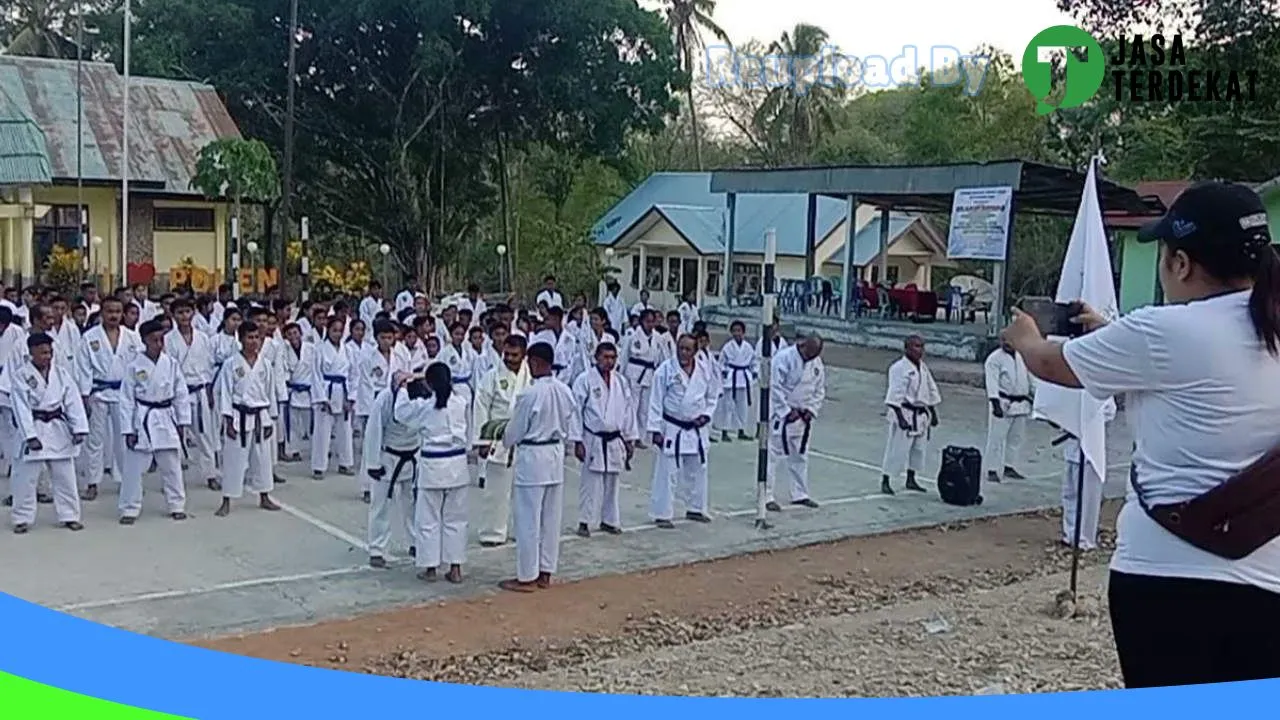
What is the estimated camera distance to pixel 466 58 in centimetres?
3016

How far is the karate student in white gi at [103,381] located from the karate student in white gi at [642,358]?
5567 millimetres

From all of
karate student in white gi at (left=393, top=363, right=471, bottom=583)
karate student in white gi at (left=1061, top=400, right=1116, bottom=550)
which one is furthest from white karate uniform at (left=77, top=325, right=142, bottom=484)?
karate student in white gi at (left=1061, top=400, right=1116, bottom=550)

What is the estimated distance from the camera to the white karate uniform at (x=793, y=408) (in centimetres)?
1056

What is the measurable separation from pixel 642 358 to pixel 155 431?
6.18m

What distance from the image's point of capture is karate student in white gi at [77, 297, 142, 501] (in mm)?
10055

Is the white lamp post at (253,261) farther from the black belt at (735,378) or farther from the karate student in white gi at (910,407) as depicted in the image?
the karate student in white gi at (910,407)

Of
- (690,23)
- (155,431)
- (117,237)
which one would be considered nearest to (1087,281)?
(155,431)

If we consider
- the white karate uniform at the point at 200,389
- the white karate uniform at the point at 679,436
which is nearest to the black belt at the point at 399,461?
the white karate uniform at the point at 679,436

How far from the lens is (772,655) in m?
6.24

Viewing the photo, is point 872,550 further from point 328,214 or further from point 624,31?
point 328,214

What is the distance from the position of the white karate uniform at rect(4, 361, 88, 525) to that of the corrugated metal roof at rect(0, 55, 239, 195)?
16645mm

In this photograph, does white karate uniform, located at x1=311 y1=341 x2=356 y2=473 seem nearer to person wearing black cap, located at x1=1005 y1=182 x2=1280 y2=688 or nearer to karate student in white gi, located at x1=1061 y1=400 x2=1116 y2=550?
karate student in white gi, located at x1=1061 y1=400 x2=1116 y2=550

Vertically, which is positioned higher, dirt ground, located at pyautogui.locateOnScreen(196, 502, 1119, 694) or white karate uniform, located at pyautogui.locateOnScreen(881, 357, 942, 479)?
white karate uniform, located at pyautogui.locateOnScreen(881, 357, 942, 479)

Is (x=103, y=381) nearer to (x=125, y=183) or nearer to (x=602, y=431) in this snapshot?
(x=602, y=431)
